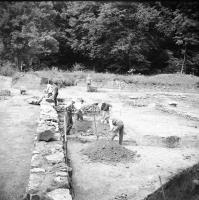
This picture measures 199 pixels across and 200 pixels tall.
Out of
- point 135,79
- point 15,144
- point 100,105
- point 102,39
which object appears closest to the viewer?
point 15,144

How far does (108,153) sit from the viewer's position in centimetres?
875

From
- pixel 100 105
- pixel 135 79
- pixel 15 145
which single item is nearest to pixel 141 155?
pixel 15 145

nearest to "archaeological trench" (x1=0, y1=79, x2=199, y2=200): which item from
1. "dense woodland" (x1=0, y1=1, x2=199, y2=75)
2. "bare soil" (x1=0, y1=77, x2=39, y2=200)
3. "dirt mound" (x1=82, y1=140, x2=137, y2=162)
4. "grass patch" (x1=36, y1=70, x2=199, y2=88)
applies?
"dirt mound" (x1=82, y1=140, x2=137, y2=162)

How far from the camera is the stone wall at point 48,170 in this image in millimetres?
5199

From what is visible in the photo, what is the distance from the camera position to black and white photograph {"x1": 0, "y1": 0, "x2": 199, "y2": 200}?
6770 mm

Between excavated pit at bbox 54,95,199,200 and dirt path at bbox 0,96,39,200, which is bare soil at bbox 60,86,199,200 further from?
dirt path at bbox 0,96,39,200

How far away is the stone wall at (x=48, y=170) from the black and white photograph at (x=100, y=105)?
2 centimetres

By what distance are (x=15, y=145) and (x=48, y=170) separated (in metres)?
3.27

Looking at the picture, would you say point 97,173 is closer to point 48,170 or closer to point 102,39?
point 48,170

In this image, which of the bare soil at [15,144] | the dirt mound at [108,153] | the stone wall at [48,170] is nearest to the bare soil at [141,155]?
the dirt mound at [108,153]

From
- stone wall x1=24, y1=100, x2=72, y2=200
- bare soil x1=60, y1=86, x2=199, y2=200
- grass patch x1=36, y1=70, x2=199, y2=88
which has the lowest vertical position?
bare soil x1=60, y1=86, x2=199, y2=200

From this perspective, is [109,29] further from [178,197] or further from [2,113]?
[178,197]

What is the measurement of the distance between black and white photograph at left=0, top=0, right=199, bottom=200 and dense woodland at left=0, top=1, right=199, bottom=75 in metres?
0.11

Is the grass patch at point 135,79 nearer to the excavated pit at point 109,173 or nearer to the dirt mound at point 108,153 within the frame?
the excavated pit at point 109,173
